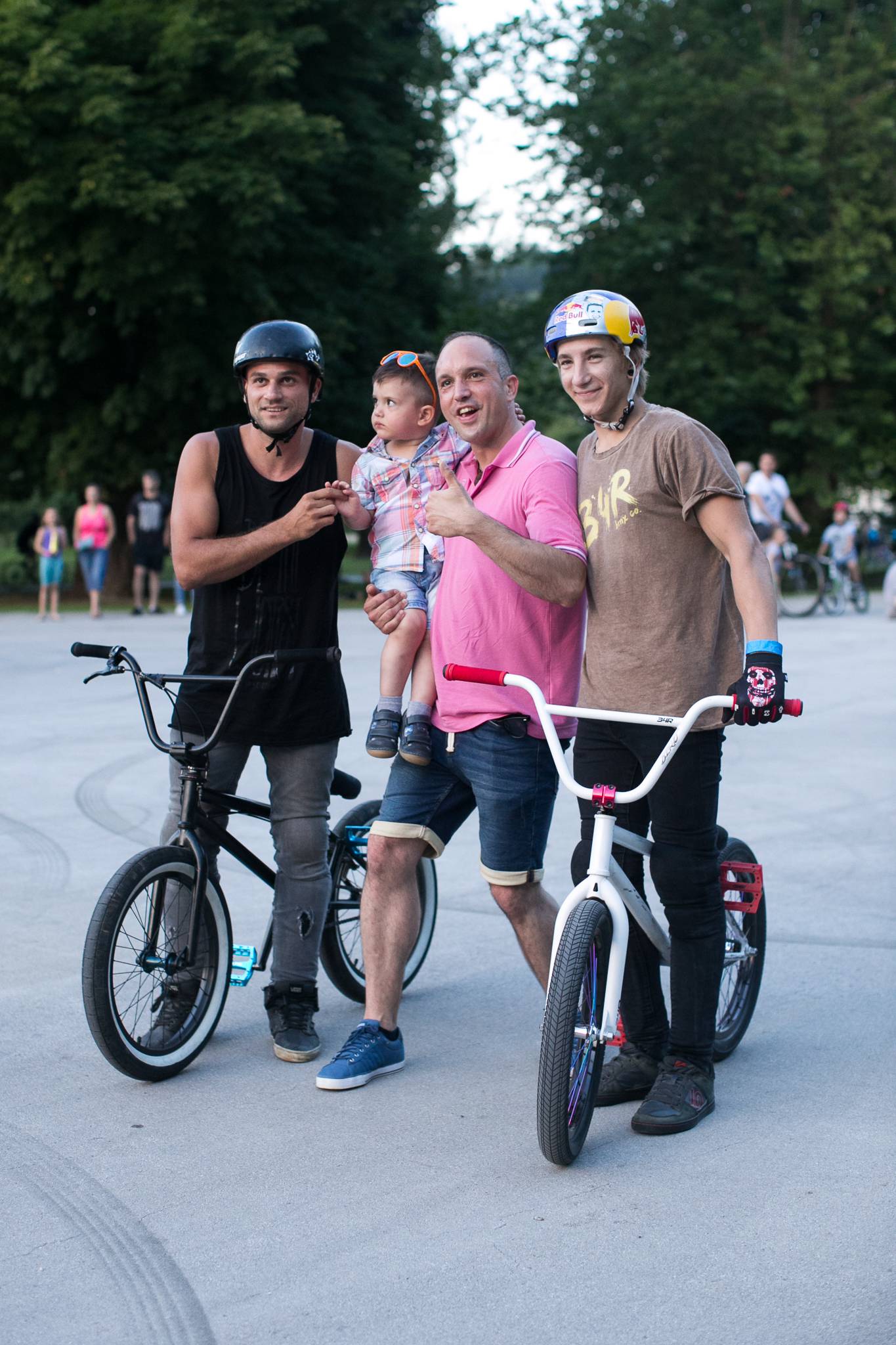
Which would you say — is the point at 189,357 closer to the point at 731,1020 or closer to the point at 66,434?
the point at 66,434

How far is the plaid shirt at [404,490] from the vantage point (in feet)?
14.6

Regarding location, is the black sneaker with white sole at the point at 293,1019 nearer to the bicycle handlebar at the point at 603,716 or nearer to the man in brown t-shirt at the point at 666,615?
the man in brown t-shirt at the point at 666,615

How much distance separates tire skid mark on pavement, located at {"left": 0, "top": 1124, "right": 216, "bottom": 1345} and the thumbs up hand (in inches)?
67.7

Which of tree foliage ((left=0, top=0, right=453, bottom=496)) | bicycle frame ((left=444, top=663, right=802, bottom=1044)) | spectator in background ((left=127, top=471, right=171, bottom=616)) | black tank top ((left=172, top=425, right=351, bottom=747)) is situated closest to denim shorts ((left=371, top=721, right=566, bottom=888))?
bicycle frame ((left=444, top=663, right=802, bottom=1044))

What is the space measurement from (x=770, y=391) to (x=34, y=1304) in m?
32.7

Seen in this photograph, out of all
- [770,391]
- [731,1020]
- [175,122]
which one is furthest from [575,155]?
[731,1020]

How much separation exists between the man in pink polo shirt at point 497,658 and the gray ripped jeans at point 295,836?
1.09 ft

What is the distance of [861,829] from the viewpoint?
25.1 ft

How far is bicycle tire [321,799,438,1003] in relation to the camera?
497cm

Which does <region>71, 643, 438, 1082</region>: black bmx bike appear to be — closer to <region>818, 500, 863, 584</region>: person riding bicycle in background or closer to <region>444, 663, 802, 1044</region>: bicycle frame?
<region>444, 663, 802, 1044</region>: bicycle frame

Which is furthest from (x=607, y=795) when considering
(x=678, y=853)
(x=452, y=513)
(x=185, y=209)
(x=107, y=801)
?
(x=185, y=209)

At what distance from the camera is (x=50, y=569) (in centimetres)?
2050

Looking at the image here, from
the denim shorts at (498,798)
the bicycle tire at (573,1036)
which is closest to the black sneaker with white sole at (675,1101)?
the bicycle tire at (573,1036)

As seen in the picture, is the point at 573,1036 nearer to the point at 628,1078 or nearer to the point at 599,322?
the point at 628,1078
